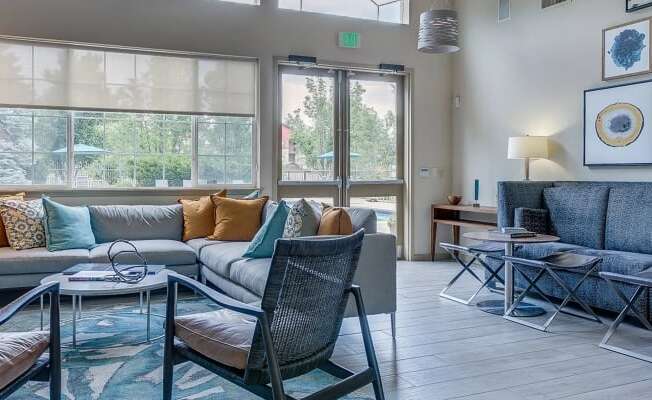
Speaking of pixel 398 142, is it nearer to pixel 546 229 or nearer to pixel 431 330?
pixel 546 229

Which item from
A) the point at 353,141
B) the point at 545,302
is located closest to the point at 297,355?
the point at 545,302

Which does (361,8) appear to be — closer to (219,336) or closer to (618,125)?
(618,125)

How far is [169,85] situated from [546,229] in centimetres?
412

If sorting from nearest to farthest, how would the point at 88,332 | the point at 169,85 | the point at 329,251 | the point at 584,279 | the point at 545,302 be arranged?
1. the point at 329,251
2. the point at 88,332
3. the point at 584,279
4. the point at 545,302
5. the point at 169,85

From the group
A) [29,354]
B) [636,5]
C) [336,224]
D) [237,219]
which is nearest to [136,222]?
[237,219]

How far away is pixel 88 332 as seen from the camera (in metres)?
3.76

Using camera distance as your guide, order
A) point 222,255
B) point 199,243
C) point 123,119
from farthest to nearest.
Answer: point 123,119 → point 199,243 → point 222,255

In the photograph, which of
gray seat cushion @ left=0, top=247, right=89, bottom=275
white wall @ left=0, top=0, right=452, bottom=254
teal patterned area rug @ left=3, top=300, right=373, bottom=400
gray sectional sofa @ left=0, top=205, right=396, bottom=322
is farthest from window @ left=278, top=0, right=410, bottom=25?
teal patterned area rug @ left=3, top=300, right=373, bottom=400

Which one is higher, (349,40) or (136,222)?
(349,40)

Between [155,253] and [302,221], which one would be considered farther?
[155,253]

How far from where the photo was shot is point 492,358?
3312 mm

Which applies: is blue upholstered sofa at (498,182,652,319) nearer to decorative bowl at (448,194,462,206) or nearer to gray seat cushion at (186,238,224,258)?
decorative bowl at (448,194,462,206)

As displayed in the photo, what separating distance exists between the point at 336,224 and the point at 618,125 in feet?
9.72

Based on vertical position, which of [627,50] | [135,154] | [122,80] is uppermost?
[627,50]
